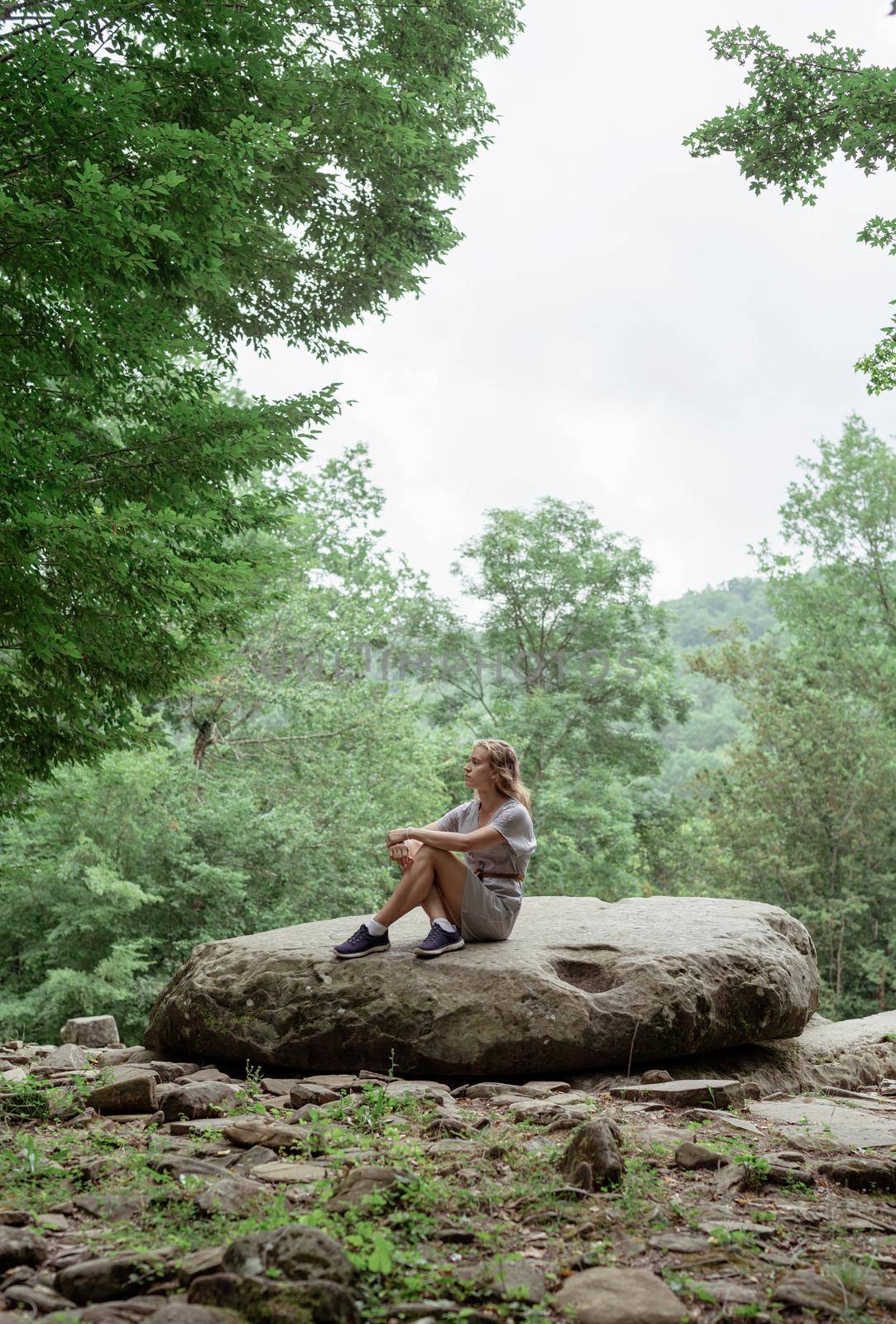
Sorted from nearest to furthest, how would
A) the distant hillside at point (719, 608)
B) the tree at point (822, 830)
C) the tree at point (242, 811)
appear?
the tree at point (242, 811) → the tree at point (822, 830) → the distant hillside at point (719, 608)

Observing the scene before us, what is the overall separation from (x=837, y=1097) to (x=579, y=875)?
1575cm

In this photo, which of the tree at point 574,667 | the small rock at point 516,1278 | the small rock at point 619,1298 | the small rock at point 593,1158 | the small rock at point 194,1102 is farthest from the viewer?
the tree at point 574,667

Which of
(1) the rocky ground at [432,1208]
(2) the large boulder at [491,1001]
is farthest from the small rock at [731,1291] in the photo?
(2) the large boulder at [491,1001]

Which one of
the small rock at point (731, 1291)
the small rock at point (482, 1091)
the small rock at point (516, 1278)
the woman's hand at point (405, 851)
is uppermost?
the woman's hand at point (405, 851)

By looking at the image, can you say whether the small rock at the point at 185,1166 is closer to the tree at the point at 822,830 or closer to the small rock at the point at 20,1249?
the small rock at the point at 20,1249

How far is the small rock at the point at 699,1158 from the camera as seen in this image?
3516mm

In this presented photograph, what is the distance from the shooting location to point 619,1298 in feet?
7.94

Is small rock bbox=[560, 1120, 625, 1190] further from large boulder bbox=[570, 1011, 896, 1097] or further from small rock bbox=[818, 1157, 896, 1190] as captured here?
large boulder bbox=[570, 1011, 896, 1097]

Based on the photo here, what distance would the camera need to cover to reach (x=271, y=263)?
9.50m

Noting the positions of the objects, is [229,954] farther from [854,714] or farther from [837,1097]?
[854,714]

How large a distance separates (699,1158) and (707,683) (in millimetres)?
61013

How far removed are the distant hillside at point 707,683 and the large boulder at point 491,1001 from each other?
3312 centimetres

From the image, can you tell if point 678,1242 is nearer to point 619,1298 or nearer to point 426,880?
point 619,1298

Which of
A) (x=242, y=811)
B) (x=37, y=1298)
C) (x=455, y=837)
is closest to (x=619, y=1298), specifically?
(x=37, y=1298)
